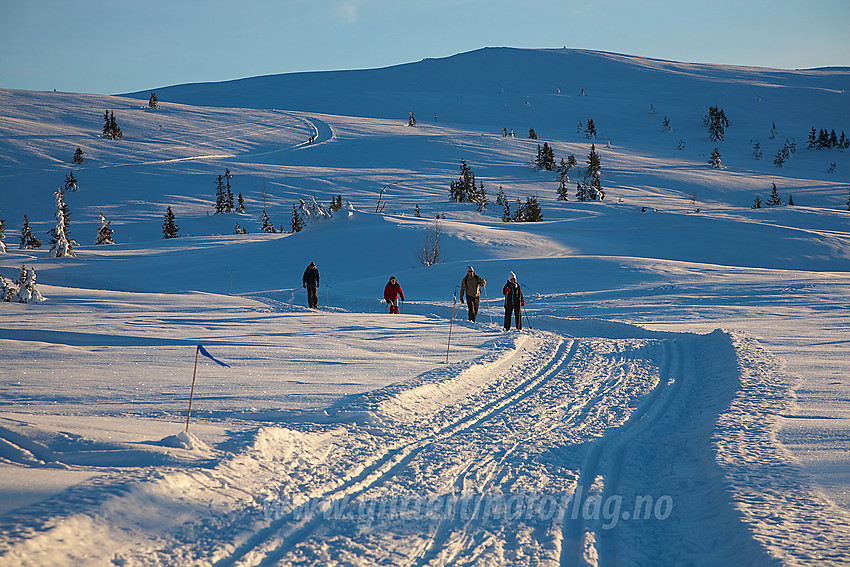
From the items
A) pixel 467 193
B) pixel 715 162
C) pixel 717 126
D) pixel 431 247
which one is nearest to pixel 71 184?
pixel 467 193

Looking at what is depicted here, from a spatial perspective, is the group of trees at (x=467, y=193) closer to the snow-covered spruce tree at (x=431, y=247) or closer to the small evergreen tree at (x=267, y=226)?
the small evergreen tree at (x=267, y=226)

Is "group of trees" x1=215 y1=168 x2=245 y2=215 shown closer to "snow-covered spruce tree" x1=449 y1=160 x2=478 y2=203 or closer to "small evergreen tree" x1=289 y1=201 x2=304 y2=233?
"small evergreen tree" x1=289 y1=201 x2=304 y2=233

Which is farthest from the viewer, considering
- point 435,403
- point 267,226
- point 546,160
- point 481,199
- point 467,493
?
point 546,160

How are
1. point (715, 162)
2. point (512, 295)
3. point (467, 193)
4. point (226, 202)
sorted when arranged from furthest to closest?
point (715, 162) → point (226, 202) → point (467, 193) → point (512, 295)

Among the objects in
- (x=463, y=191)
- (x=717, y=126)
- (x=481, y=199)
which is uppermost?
(x=717, y=126)

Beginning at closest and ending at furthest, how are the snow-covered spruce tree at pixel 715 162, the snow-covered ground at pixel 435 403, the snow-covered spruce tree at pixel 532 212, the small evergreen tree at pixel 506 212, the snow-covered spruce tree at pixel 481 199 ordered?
the snow-covered ground at pixel 435 403 < the snow-covered spruce tree at pixel 532 212 < the small evergreen tree at pixel 506 212 < the snow-covered spruce tree at pixel 481 199 < the snow-covered spruce tree at pixel 715 162

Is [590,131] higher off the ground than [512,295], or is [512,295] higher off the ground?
[590,131]

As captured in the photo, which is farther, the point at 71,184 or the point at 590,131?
the point at 590,131

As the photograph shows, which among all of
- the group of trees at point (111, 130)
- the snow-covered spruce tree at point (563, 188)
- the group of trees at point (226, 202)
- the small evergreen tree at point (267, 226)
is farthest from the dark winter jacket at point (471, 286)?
the group of trees at point (111, 130)

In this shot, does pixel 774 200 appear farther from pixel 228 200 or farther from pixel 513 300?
pixel 513 300

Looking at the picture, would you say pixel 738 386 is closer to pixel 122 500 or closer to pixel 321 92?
pixel 122 500

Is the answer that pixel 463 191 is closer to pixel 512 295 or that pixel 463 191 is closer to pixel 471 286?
pixel 471 286

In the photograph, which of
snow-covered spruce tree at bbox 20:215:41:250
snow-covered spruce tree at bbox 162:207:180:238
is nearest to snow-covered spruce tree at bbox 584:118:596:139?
snow-covered spruce tree at bbox 162:207:180:238

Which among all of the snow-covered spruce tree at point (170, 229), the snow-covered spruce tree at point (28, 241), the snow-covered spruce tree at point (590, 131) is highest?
the snow-covered spruce tree at point (590, 131)
